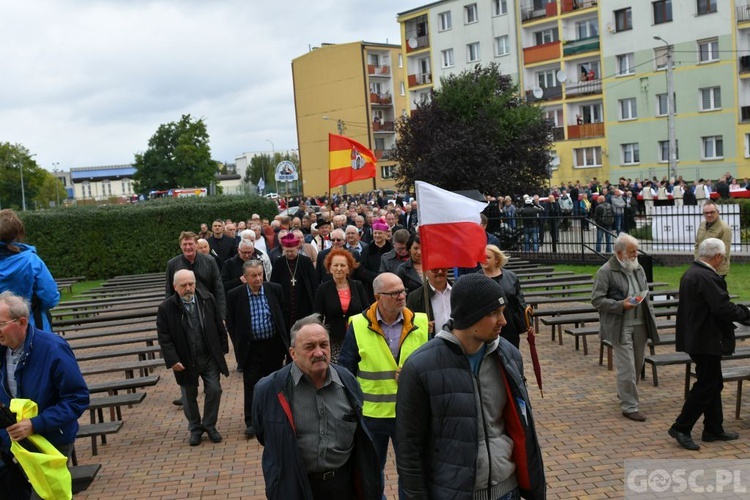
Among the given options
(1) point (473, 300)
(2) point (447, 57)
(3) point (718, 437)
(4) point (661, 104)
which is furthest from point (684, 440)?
(2) point (447, 57)

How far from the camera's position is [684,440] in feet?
24.9

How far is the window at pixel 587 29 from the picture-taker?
54000 millimetres

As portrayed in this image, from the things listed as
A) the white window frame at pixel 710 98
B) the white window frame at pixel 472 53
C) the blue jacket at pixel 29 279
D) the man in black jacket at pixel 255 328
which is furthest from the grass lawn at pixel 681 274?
the white window frame at pixel 472 53

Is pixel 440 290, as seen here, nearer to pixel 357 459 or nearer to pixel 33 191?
pixel 357 459

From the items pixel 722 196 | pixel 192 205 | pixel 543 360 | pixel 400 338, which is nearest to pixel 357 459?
pixel 400 338

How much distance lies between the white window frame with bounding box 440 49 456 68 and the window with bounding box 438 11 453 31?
5.78ft

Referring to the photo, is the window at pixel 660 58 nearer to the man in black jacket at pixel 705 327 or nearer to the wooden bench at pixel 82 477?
the man in black jacket at pixel 705 327

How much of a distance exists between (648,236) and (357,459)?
63.6ft

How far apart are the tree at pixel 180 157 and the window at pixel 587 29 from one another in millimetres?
30745

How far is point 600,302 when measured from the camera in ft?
28.6

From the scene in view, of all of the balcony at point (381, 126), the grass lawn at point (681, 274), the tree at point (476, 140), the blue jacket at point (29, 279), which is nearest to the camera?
the blue jacket at point (29, 279)

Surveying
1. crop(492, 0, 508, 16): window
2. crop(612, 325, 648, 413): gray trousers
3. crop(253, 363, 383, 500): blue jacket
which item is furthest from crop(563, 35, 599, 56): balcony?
crop(253, 363, 383, 500): blue jacket

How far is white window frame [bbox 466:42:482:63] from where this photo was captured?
2392 inches

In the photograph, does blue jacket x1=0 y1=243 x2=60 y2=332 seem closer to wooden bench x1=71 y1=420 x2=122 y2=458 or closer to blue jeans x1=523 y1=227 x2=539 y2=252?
wooden bench x1=71 y1=420 x2=122 y2=458
